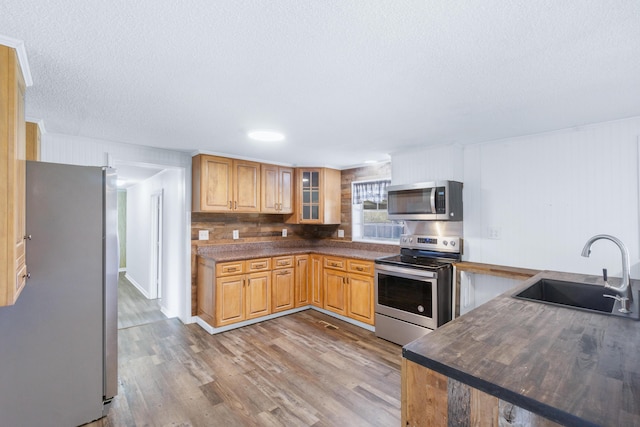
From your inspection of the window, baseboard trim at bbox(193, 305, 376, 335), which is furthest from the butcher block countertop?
the window

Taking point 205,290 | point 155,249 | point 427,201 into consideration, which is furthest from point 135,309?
point 427,201

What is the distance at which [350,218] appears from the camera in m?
4.69

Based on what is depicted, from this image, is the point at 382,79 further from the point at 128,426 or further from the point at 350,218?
the point at 350,218

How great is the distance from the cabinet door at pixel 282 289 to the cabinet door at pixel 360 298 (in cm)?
82

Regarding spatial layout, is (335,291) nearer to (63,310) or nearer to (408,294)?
(408,294)

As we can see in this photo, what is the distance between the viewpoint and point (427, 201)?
323cm

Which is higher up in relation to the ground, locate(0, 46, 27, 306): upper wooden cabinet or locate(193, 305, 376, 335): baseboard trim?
locate(0, 46, 27, 306): upper wooden cabinet

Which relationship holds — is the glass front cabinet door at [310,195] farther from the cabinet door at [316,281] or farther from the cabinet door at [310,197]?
the cabinet door at [316,281]

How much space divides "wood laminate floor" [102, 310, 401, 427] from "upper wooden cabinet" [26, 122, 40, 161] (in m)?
1.95

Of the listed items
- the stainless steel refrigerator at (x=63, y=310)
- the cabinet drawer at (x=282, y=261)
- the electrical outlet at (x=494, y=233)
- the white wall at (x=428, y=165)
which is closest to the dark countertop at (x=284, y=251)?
the cabinet drawer at (x=282, y=261)

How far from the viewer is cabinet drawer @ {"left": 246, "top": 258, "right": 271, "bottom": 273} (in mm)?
3738

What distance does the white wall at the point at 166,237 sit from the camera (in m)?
3.98

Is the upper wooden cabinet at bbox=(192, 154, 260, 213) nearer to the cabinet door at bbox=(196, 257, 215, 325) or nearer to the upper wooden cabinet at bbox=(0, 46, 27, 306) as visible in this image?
the cabinet door at bbox=(196, 257, 215, 325)

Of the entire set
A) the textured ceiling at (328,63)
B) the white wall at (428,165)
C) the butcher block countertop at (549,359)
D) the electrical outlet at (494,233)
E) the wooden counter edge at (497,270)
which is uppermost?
the textured ceiling at (328,63)
